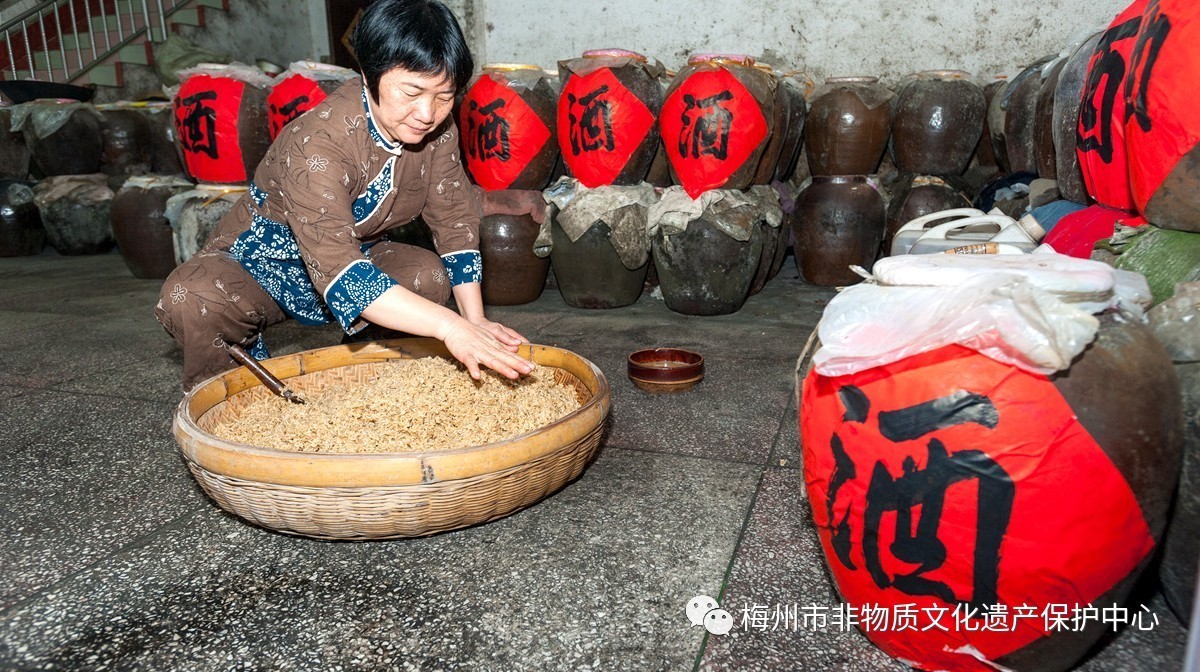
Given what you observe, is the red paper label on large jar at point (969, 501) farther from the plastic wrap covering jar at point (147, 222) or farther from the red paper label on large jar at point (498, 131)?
the plastic wrap covering jar at point (147, 222)

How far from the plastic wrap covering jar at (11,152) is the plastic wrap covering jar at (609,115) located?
235 inches

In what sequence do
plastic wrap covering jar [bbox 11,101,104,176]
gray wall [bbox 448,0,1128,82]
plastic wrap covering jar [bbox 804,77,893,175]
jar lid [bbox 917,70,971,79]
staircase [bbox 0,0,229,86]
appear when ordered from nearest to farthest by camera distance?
1. plastic wrap covering jar [bbox 804,77,893,175]
2. jar lid [bbox 917,70,971,79]
3. gray wall [bbox 448,0,1128,82]
4. plastic wrap covering jar [bbox 11,101,104,176]
5. staircase [bbox 0,0,229,86]

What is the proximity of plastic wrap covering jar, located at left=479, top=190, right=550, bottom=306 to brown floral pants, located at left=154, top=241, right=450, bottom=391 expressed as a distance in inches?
77.3

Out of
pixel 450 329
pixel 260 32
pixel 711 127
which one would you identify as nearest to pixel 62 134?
pixel 260 32

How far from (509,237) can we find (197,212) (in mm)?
2340

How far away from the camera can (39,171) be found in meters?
7.30

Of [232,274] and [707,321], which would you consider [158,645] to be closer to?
[232,274]

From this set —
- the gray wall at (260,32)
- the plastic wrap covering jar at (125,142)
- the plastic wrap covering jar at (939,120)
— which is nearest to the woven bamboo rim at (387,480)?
the plastic wrap covering jar at (939,120)

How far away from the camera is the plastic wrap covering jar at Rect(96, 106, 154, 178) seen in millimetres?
6703

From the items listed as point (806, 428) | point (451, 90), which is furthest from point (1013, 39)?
point (806, 428)

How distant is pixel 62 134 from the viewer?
6547 mm

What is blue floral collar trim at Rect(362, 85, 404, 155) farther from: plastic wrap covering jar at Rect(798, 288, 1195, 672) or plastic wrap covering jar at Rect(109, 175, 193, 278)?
plastic wrap covering jar at Rect(109, 175, 193, 278)

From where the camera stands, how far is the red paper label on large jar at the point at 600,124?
167 inches

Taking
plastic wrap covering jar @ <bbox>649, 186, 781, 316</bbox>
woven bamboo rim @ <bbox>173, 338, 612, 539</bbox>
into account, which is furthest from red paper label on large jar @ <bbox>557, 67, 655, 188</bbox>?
woven bamboo rim @ <bbox>173, 338, 612, 539</bbox>
